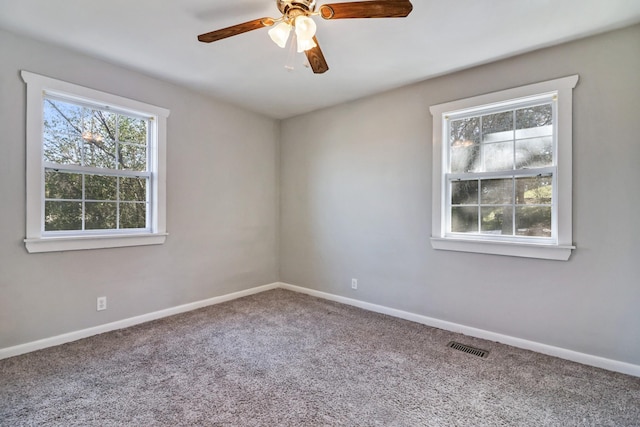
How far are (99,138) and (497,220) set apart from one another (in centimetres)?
379

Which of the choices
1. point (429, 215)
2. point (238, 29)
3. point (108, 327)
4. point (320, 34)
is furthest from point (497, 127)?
point (108, 327)

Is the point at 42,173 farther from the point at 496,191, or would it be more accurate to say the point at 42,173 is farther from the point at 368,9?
the point at 496,191

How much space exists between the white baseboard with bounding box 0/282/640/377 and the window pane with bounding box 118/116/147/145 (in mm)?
1788

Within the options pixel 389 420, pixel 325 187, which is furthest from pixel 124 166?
pixel 389 420

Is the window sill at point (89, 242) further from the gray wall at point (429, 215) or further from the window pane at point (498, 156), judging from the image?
the window pane at point (498, 156)

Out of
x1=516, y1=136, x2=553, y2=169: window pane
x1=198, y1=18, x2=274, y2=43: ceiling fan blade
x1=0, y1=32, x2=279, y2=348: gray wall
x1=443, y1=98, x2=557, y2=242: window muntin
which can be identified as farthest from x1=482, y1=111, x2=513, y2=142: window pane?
x1=0, y1=32, x2=279, y2=348: gray wall

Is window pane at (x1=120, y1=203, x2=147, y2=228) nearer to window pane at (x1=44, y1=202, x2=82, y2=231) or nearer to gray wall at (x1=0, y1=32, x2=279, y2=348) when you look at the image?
gray wall at (x1=0, y1=32, x2=279, y2=348)

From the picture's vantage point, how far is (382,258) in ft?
11.6

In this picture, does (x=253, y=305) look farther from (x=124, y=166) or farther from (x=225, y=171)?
(x=124, y=166)

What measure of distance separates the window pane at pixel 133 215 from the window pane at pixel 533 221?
3.63 metres

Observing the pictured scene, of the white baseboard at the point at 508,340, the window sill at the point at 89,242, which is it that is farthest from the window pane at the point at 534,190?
the window sill at the point at 89,242

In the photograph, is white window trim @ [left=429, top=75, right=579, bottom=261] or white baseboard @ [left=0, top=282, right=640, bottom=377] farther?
white window trim @ [left=429, top=75, right=579, bottom=261]

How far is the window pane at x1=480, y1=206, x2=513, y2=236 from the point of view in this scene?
109 inches

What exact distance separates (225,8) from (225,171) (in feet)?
6.79
